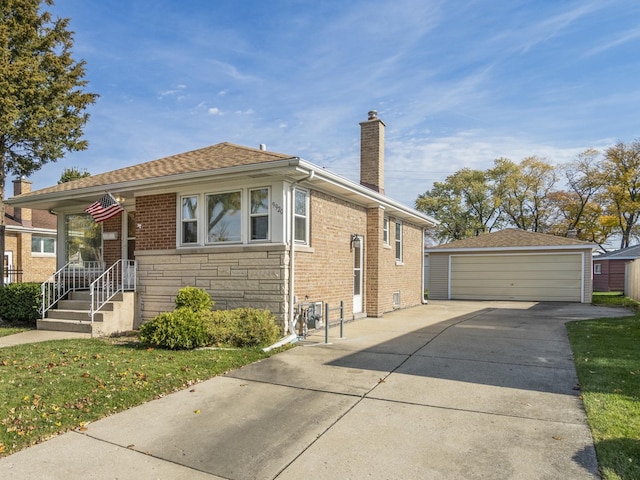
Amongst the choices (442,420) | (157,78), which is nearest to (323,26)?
(157,78)

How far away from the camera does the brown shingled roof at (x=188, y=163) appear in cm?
896

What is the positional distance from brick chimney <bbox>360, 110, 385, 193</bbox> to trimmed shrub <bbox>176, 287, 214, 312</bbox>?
6981 mm

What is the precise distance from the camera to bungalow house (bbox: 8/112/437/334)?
28.4ft

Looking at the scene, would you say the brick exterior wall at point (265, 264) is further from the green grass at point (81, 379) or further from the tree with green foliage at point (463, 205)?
the tree with green foliage at point (463, 205)

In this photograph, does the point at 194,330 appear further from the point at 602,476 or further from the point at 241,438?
the point at 602,476

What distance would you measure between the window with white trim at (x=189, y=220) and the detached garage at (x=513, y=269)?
48.4 ft

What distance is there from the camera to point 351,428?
4.02m

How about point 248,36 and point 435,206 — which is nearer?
point 248,36

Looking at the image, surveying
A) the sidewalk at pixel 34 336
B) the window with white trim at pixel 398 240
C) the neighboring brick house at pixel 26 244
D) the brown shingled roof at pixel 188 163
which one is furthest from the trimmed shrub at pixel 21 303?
the neighboring brick house at pixel 26 244

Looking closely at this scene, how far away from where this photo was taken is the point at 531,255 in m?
19.6

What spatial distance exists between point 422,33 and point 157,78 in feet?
25.5

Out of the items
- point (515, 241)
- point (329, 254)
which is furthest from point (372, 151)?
point (515, 241)

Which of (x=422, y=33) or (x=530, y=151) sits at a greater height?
(x=530, y=151)

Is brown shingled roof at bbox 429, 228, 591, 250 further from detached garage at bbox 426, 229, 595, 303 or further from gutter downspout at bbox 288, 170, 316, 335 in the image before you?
gutter downspout at bbox 288, 170, 316, 335
